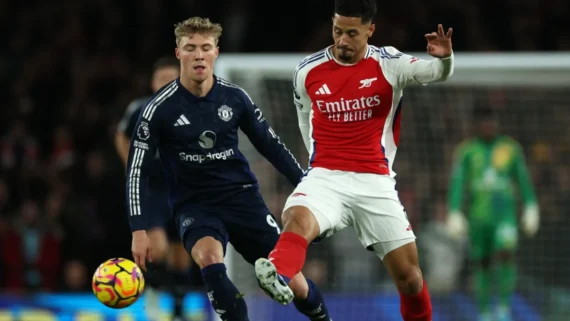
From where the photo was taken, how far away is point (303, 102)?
6043 millimetres

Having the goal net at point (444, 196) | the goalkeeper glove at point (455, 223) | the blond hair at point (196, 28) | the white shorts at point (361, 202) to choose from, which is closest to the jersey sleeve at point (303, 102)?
the white shorts at point (361, 202)

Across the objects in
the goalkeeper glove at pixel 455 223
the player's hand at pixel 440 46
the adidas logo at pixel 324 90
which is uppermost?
the player's hand at pixel 440 46

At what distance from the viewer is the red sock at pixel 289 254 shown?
530 centimetres

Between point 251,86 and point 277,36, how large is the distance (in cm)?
488

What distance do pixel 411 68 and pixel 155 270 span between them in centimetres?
349

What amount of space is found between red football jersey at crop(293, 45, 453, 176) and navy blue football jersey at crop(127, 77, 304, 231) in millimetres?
392

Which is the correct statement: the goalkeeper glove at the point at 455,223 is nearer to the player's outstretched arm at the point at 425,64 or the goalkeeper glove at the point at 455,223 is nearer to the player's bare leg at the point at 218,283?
the player's outstretched arm at the point at 425,64

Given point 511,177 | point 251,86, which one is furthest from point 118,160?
point 511,177

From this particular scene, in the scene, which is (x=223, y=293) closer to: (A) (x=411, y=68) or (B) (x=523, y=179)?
(A) (x=411, y=68)

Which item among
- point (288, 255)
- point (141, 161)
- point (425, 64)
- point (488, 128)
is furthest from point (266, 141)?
point (488, 128)

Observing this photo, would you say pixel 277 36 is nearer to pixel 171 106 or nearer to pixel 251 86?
pixel 251 86

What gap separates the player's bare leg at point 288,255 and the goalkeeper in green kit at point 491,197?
4.37 meters

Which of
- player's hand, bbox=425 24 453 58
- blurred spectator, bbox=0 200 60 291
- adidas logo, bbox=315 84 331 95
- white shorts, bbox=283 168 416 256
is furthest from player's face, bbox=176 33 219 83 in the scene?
blurred spectator, bbox=0 200 60 291

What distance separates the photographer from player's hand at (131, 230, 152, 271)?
224 inches
